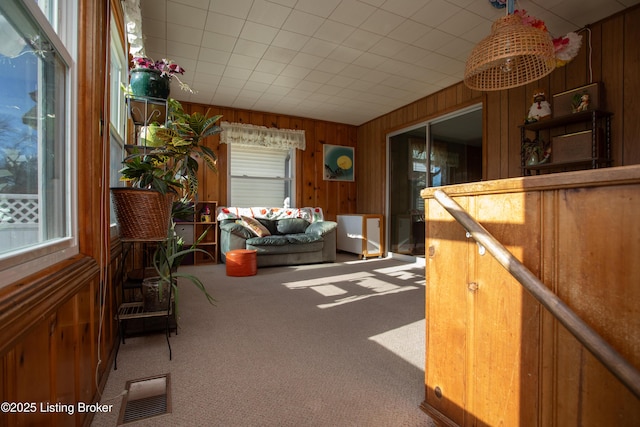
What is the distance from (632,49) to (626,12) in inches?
13.3

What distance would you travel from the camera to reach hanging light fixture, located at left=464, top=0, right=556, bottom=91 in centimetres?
165

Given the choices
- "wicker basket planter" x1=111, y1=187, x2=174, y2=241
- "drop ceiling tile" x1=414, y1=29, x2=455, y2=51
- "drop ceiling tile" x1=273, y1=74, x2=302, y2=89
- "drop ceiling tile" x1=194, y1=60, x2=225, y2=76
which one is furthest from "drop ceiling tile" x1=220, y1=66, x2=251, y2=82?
"wicker basket planter" x1=111, y1=187, x2=174, y2=241

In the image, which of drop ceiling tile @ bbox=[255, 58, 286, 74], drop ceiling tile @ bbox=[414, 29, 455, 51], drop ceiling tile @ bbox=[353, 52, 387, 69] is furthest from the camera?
drop ceiling tile @ bbox=[255, 58, 286, 74]

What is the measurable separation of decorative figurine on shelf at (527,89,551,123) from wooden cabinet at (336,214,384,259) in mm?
2764

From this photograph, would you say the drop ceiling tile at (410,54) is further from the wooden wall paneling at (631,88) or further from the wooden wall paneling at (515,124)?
the wooden wall paneling at (631,88)

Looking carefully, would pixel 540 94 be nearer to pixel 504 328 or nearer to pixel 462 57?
pixel 462 57

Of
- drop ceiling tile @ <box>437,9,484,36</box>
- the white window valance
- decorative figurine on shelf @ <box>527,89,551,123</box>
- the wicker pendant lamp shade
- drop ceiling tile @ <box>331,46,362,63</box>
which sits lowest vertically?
the wicker pendant lamp shade

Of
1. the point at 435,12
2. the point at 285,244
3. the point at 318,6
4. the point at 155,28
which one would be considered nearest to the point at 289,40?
the point at 318,6

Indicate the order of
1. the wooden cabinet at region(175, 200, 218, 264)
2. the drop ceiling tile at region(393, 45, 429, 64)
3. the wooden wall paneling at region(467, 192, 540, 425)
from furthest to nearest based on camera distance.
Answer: the wooden cabinet at region(175, 200, 218, 264) < the drop ceiling tile at region(393, 45, 429, 64) < the wooden wall paneling at region(467, 192, 540, 425)

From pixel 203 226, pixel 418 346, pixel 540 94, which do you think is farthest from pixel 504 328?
pixel 203 226

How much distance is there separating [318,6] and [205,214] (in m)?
3.39

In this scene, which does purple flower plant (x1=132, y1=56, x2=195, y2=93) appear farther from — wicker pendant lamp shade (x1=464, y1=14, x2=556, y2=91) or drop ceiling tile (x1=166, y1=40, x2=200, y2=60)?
wicker pendant lamp shade (x1=464, y1=14, x2=556, y2=91)

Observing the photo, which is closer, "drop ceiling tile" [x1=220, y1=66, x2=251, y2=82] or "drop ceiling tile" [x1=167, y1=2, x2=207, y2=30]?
"drop ceiling tile" [x1=167, y1=2, x2=207, y2=30]

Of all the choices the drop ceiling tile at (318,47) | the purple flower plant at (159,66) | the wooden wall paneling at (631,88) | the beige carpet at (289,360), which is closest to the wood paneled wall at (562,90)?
the wooden wall paneling at (631,88)
